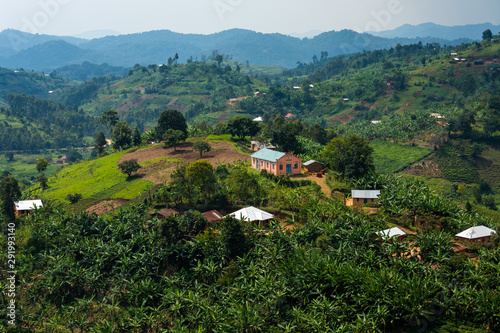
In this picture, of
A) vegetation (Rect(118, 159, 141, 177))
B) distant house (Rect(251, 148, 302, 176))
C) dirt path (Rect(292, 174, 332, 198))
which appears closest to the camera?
dirt path (Rect(292, 174, 332, 198))

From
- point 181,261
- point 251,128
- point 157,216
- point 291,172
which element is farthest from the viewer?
point 251,128

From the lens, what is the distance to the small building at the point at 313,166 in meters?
49.9

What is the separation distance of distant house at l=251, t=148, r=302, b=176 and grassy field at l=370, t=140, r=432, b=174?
33297 mm

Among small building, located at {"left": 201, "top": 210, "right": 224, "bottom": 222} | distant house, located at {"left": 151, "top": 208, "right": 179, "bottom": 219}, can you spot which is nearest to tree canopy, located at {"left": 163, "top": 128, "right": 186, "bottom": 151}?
distant house, located at {"left": 151, "top": 208, "right": 179, "bottom": 219}

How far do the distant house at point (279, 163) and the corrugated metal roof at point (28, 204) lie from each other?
83.2 feet

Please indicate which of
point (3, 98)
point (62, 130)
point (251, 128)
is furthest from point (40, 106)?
point (251, 128)

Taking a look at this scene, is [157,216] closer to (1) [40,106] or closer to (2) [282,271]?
(2) [282,271]

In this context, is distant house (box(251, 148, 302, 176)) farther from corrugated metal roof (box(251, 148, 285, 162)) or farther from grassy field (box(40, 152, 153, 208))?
grassy field (box(40, 152, 153, 208))

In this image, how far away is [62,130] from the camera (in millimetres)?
141375

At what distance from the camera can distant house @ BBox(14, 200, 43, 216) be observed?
42812mm

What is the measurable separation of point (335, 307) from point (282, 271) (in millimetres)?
4653

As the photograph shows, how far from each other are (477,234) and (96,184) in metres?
42.5

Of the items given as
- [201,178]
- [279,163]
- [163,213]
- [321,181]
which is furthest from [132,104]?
[163,213]

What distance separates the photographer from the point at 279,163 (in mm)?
47500
